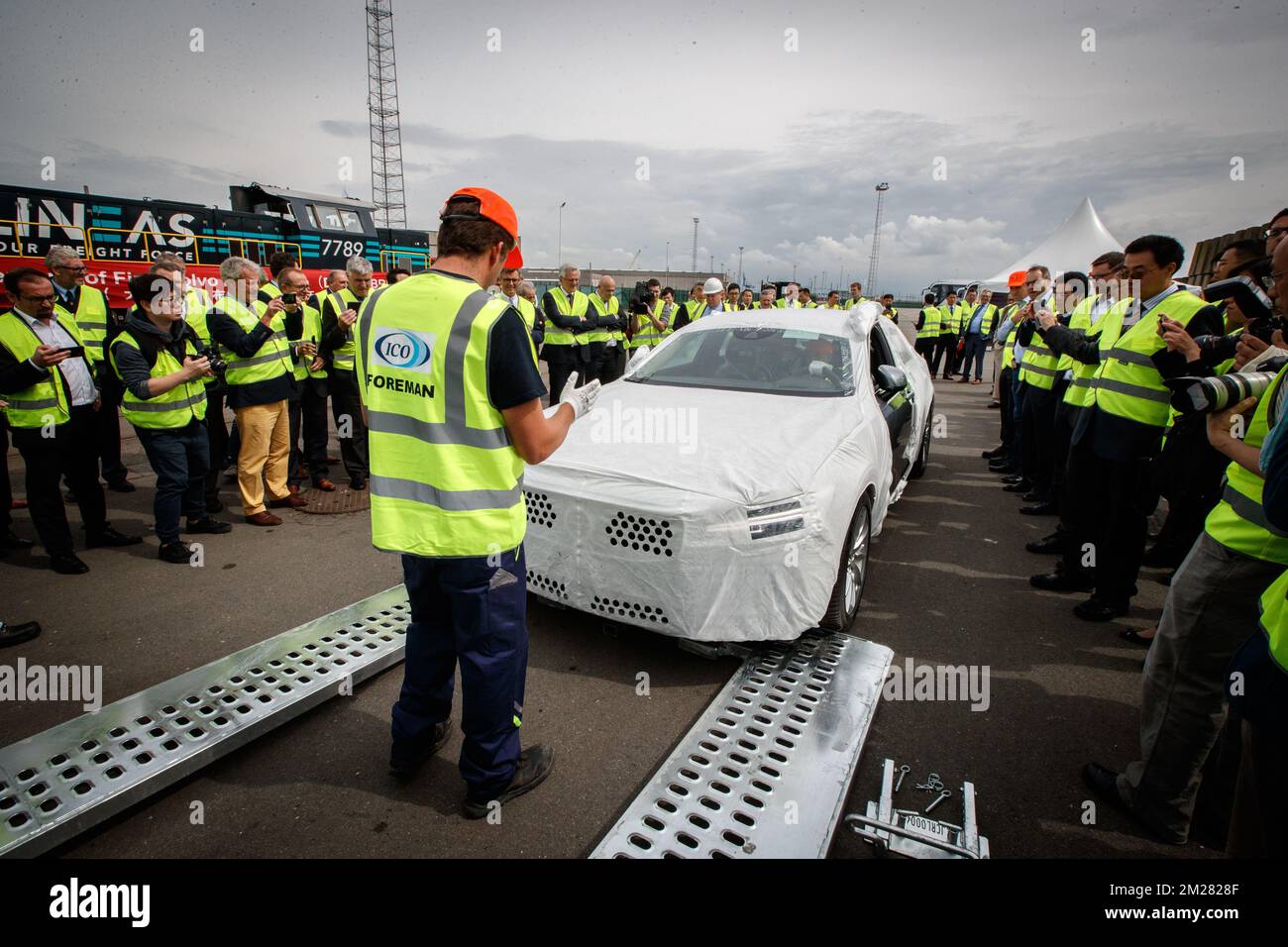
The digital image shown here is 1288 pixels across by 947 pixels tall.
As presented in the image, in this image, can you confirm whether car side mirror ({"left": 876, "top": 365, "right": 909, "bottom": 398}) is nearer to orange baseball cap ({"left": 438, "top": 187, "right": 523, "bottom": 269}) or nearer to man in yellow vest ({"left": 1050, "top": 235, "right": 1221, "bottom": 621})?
man in yellow vest ({"left": 1050, "top": 235, "right": 1221, "bottom": 621})

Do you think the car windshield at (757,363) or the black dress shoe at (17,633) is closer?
the black dress shoe at (17,633)

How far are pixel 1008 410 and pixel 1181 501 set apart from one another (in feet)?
12.4

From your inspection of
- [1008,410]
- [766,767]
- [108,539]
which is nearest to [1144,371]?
[766,767]

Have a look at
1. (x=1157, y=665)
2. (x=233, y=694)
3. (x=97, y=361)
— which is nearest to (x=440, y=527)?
(x=233, y=694)

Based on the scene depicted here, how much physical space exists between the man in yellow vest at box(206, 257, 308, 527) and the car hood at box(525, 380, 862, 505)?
2973 millimetres

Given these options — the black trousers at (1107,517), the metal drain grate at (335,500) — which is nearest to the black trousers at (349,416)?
the metal drain grate at (335,500)

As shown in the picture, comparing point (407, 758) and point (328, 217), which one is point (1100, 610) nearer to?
point (407, 758)

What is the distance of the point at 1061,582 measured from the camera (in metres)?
4.09

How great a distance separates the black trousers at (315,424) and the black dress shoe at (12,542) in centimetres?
199

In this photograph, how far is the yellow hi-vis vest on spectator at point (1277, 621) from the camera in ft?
3.93

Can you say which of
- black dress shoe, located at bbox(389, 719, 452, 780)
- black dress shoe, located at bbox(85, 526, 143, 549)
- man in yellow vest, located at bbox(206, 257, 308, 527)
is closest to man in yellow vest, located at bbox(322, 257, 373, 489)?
man in yellow vest, located at bbox(206, 257, 308, 527)

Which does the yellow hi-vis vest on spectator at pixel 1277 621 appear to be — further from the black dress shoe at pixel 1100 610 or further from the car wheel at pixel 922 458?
the car wheel at pixel 922 458

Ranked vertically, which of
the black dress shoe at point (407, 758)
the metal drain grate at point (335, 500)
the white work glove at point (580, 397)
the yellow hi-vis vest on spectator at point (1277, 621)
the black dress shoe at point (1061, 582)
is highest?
the white work glove at point (580, 397)
